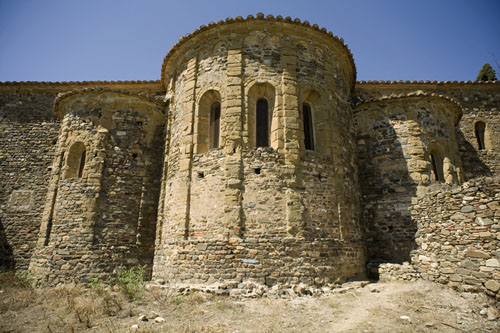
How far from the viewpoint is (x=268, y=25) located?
32.3ft

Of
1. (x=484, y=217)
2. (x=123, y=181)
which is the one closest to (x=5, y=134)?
(x=123, y=181)

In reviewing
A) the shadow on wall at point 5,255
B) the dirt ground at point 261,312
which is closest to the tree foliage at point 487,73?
the dirt ground at point 261,312

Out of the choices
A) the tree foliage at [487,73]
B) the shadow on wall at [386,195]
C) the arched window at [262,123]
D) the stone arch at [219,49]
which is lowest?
the shadow on wall at [386,195]

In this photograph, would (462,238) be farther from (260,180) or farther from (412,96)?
(412,96)

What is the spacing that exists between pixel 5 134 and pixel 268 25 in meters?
13.1

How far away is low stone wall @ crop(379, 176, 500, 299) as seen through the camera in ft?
21.0

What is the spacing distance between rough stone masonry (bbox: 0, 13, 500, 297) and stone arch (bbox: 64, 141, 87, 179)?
0.20ft

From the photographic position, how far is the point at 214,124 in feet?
32.2

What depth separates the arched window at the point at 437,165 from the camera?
1062 cm

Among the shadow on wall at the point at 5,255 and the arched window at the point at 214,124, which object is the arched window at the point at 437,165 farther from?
the shadow on wall at the point at 5,255

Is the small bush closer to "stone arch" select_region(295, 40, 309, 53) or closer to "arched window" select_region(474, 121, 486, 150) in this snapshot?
"stone arch" select_region(295, 40, 309, 53)

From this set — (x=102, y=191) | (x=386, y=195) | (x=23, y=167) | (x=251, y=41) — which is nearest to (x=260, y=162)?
(x=251, y=41)

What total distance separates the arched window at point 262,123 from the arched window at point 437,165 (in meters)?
5.84

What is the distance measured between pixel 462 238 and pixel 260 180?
4.73 m
